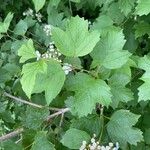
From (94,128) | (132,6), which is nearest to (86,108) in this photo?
(94,128)

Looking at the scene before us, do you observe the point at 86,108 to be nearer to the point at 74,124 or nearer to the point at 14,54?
the point at 74,124

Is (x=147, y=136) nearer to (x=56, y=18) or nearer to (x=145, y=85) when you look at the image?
(x=145, y=85)

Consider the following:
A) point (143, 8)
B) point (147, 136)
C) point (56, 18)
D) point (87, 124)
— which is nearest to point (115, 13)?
point (56, 18)

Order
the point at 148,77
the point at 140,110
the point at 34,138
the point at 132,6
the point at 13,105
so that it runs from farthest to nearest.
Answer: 1. the point at 13,105
2. the point at 140,110
3. the point at 132,6
4. the point at 34,138
5. the point at 148,77

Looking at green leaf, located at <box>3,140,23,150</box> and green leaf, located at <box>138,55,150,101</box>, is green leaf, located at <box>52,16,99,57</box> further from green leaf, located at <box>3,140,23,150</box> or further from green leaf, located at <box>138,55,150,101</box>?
green leaf, located at <box>3,140,23,150</box>

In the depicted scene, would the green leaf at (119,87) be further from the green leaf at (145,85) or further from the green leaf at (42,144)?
the green leaf at (42,144)

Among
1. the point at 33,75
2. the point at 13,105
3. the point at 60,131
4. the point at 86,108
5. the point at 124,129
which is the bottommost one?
the point at 13,105
